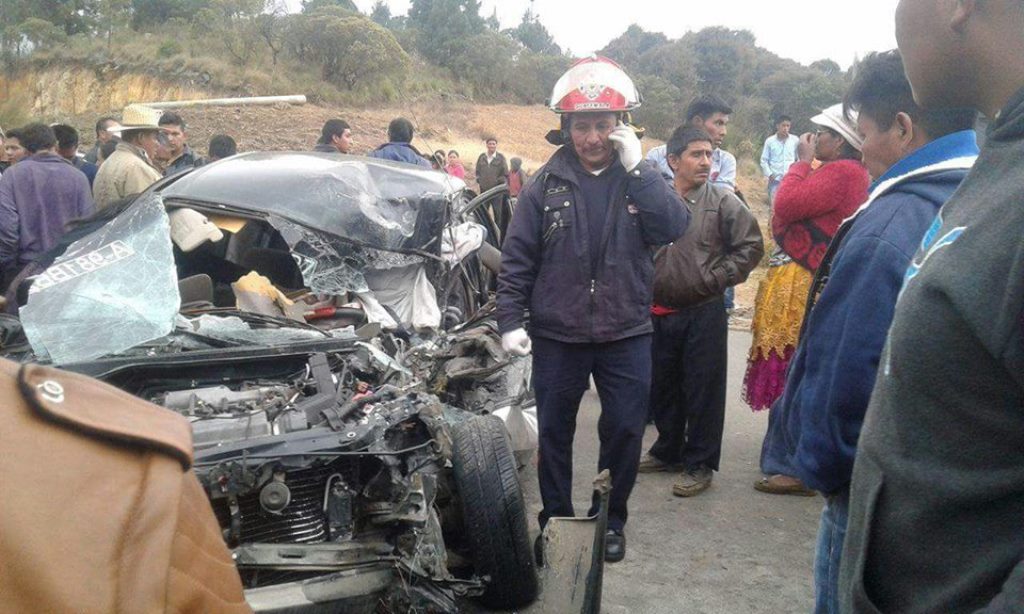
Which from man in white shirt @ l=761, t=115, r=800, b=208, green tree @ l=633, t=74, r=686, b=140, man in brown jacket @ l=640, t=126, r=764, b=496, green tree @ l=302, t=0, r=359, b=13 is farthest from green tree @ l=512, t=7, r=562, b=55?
man in brown jacket @ l=640, t=126, r=764, b=496

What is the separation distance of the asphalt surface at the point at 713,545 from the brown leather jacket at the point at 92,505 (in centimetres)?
276

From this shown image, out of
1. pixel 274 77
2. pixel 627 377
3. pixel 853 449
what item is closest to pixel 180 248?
pixel 627 377

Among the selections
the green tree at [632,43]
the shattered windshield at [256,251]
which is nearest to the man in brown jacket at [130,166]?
the shattered windshield at [256,251]

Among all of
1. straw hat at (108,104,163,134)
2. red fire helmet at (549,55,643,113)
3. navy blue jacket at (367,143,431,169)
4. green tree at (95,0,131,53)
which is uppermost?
green tree at (95,0,131,53)

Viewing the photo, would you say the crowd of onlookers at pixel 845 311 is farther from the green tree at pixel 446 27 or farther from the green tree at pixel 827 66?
the green tree at pixel 827 66

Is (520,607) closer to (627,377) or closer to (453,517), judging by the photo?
(453,517)

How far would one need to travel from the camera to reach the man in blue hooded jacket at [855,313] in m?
1.81

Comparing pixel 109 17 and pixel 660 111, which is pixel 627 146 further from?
pixel 109 17

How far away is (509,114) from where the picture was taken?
35938 mm

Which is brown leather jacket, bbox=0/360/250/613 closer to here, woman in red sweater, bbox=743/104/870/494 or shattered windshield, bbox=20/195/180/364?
shattered windshield, bbox=20/195/180/364

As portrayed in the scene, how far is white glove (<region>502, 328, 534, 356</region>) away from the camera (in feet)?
11.6

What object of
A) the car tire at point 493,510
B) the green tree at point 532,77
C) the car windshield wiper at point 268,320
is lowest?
the car tire at point 493,510

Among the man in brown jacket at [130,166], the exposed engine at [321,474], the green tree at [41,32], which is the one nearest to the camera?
the exposed engine at [321,474]

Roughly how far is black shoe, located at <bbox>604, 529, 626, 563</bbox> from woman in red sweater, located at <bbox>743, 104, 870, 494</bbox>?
0.82 meters
